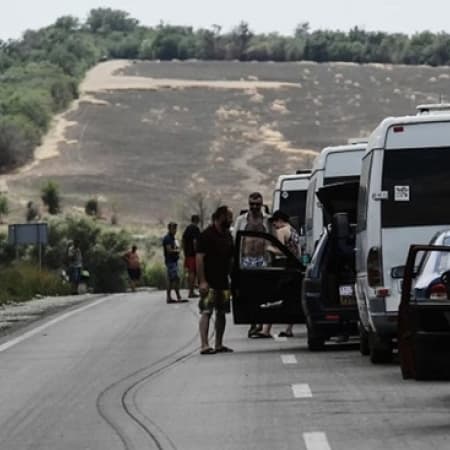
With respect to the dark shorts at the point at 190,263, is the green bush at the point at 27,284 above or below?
below

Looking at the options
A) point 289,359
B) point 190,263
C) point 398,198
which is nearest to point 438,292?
point 398,198

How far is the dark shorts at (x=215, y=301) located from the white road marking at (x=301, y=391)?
5.10 m

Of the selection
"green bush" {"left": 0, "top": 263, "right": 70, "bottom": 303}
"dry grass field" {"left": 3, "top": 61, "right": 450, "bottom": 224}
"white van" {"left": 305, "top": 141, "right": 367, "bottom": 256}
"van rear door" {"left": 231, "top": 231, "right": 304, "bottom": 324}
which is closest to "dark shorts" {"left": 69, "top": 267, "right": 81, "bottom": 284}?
"green bush" {"left": 0, "top": 263, "right": 70, "bottom": 303}

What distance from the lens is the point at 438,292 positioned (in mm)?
15219

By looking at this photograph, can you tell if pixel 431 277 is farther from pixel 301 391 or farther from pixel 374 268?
pixel 374 268

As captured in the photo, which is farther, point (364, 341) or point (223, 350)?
point (223, 350)

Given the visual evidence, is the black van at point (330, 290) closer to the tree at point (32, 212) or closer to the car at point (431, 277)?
the car at point (431, 277)

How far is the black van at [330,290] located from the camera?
22.4 meters

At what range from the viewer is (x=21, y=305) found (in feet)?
132

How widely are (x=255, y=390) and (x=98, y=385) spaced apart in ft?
6.12

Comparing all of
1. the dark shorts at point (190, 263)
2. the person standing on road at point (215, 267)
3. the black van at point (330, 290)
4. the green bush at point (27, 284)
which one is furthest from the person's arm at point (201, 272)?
the green bush at point (27, 284)

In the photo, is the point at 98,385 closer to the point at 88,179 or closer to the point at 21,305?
the point at 21,305

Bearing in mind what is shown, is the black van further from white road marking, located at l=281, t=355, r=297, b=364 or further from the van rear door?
the van rear door

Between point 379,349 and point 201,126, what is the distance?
11678 centimetres
